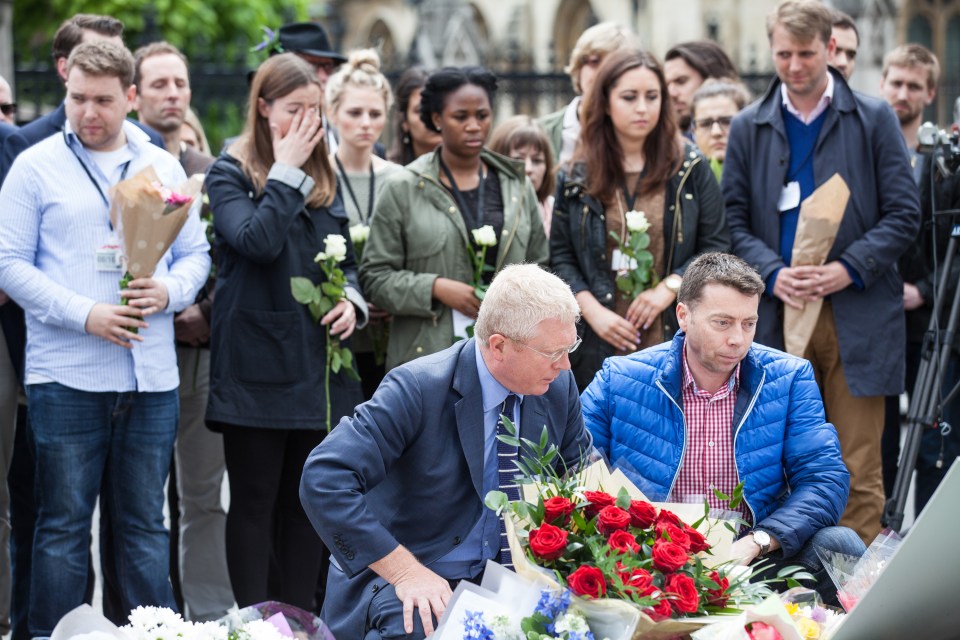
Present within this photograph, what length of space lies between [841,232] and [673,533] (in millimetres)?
3113

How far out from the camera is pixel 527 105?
656 inches

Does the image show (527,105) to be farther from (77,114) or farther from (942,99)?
(77,114)

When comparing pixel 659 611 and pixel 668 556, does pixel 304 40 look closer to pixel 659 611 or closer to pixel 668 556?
pixel 668 556

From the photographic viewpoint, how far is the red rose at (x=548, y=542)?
3.04 metres

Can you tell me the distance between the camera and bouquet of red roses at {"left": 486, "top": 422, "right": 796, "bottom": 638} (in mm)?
2932

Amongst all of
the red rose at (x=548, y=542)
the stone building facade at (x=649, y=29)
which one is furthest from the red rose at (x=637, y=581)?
the stone building facade at (x=649, y=29)

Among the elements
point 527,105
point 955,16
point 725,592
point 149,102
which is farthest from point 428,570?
point 955,16

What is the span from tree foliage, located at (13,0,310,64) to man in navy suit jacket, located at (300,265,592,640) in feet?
49.3

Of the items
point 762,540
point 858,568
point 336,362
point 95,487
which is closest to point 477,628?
point 858,568

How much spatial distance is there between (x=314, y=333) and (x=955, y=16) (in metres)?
18.7

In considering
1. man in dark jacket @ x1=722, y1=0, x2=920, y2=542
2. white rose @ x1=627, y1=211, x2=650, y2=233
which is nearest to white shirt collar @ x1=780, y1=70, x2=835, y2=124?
man in dark jacket @ x1=722, y1=0, x2=920, y2=542

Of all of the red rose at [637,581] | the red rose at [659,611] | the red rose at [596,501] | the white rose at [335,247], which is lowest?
the red rose at [659,611]

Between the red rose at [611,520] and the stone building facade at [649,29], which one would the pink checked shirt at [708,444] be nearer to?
the red rose at [611,520]

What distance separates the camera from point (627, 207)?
5945 millimetres
